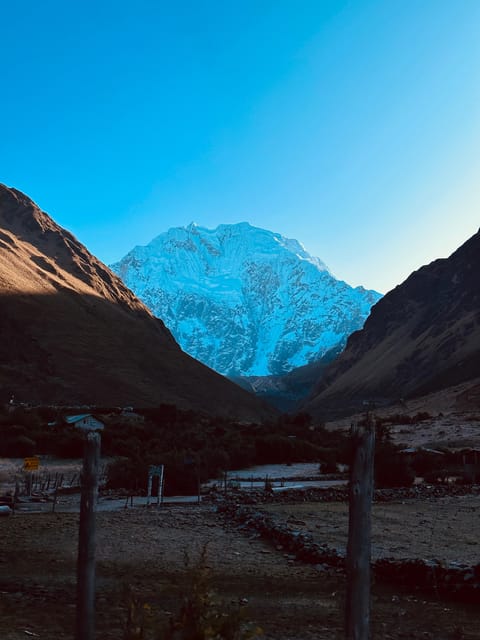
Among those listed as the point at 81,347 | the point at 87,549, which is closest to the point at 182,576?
the point at 87,549

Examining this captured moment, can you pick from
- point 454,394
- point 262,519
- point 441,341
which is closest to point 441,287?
point 441,341

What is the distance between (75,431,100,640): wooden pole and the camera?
644 cm

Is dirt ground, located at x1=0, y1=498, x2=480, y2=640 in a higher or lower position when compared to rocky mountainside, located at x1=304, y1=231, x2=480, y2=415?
lower

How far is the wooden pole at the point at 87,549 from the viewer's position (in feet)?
21.1

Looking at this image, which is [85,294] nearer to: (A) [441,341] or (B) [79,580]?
(A) [441,341]

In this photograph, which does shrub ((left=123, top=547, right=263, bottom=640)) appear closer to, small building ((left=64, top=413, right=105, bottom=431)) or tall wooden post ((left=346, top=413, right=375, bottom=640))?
tall wooden post ((left=346, top=413, right=375, bottom=640))

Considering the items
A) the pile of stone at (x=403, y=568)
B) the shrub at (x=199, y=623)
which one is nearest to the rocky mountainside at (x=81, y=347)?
the pile of stone at (x=403, y=568)

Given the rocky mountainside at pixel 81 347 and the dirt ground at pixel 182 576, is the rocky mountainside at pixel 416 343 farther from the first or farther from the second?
the dirt ground at pixel 182 576

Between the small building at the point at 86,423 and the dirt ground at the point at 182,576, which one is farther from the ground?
the small building at the point at 86,423

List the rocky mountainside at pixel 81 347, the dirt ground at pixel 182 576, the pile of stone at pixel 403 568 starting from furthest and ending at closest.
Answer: the rocky mountainside at pixel 81 347 < the pile of stone at pixel 403 568 < the dirt ground at pixel 182 576

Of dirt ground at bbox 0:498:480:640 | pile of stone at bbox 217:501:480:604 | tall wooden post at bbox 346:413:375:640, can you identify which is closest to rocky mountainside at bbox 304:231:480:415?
dirt ground at bbox 0:498:480:640

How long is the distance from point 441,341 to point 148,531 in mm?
101973

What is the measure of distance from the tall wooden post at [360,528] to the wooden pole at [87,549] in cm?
257

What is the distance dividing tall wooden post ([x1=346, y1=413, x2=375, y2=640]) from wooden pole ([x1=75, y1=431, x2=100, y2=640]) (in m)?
2.57
